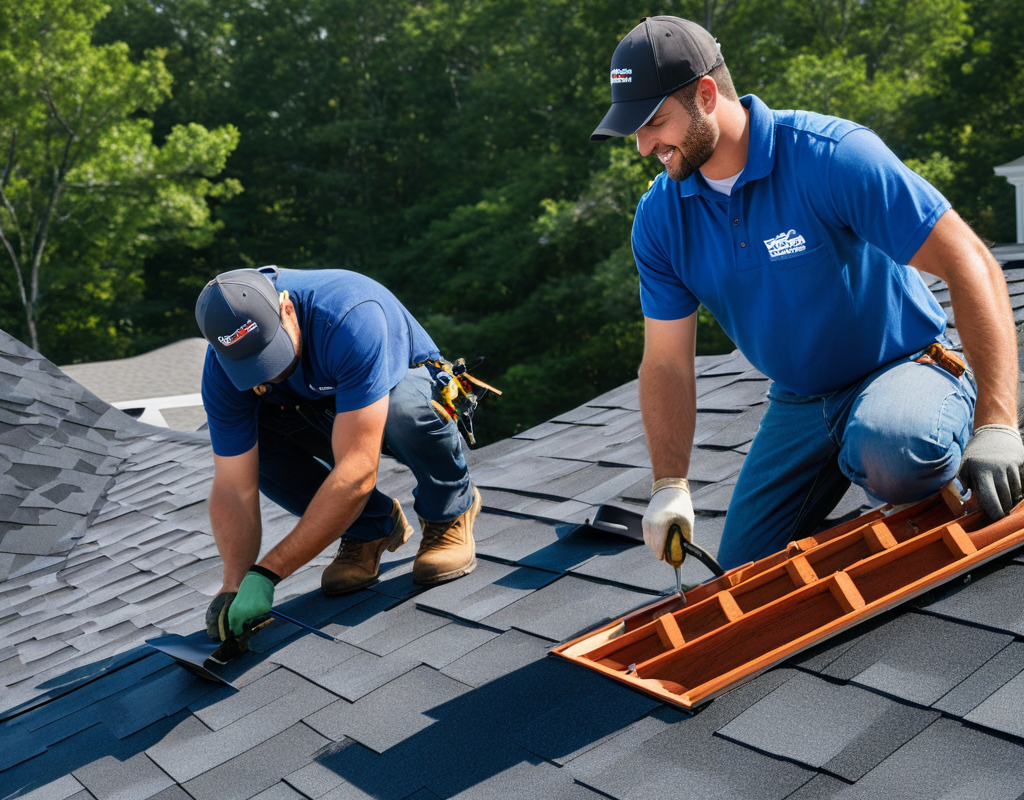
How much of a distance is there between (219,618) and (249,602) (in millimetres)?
125

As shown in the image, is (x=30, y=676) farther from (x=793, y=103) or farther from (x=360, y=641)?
(x=793, y=103)

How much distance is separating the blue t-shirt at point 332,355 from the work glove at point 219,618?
0.47 meters

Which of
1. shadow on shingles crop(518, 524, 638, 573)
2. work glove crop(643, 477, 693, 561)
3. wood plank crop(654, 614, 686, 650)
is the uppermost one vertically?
work glove crop(643, 477, 693, 561)

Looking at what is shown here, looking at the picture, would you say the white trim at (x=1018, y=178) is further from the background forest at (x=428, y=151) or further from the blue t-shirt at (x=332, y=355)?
the blue t-shirt at (x=332, y=355)

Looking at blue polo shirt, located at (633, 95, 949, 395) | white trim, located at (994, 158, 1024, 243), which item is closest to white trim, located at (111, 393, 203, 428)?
blue polo shirt, located at (633, 95, 949, 395)

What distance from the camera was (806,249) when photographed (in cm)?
217

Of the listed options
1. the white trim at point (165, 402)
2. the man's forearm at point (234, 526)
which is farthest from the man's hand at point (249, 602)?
the white trim at point (165, 402)

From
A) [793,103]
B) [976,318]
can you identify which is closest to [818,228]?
[976,318]

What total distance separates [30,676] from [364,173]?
21.1 m

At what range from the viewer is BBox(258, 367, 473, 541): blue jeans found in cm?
278

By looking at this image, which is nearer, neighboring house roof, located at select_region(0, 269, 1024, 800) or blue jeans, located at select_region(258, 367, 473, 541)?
neighboring house roof, located at select_region(0, 269, 1024, 800)

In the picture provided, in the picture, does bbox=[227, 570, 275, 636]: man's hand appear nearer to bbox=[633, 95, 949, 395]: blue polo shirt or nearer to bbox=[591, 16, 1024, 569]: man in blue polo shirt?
bbox=[591, 16, 1024, 569]: man in blue polo shirt

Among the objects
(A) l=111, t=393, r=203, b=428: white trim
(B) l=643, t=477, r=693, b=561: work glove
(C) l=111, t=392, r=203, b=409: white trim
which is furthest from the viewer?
(C) l=111, t=392, r=203, b=409: white trim

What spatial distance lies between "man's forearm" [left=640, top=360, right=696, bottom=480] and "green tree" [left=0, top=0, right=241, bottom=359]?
742 inches
